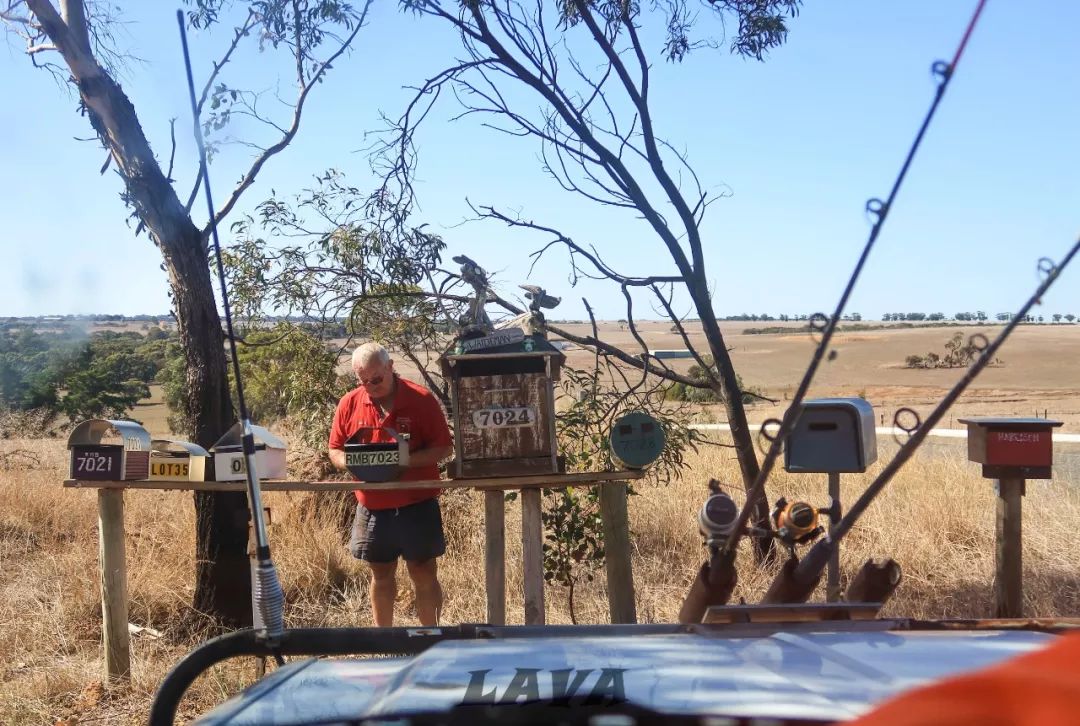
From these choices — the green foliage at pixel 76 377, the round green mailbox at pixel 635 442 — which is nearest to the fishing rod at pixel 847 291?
the round green mailbox at pixel 635 442

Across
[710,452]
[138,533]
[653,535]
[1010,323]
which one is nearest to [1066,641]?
[1010,323]

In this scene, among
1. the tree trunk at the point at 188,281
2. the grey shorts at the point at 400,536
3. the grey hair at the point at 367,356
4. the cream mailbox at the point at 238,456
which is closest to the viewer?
the cream mailbox at the point at 238,456

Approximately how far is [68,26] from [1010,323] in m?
6.62

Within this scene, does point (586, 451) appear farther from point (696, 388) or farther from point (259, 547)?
point (259, 547)

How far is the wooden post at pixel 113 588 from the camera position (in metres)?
5.39

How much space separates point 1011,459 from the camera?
4441 millimetres

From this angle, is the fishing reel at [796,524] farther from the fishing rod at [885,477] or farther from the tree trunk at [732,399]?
the tree trunk at [732,399]

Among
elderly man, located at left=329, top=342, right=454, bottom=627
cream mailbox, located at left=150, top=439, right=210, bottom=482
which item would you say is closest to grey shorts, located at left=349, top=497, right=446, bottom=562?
elderly man, located at left=329, top=342, right=454, bottom=627

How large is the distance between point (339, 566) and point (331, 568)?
2.7 inches

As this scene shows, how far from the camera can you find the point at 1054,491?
9.23 metres

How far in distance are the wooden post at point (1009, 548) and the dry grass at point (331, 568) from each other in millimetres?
1375

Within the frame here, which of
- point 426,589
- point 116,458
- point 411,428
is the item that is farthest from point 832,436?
point 116,458

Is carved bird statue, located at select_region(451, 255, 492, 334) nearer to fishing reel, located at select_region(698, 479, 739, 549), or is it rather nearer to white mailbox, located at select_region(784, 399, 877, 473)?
white mailbox, located at select_region(784, 399, 877, 473)

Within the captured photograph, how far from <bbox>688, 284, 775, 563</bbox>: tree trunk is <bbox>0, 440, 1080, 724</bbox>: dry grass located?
499mm
